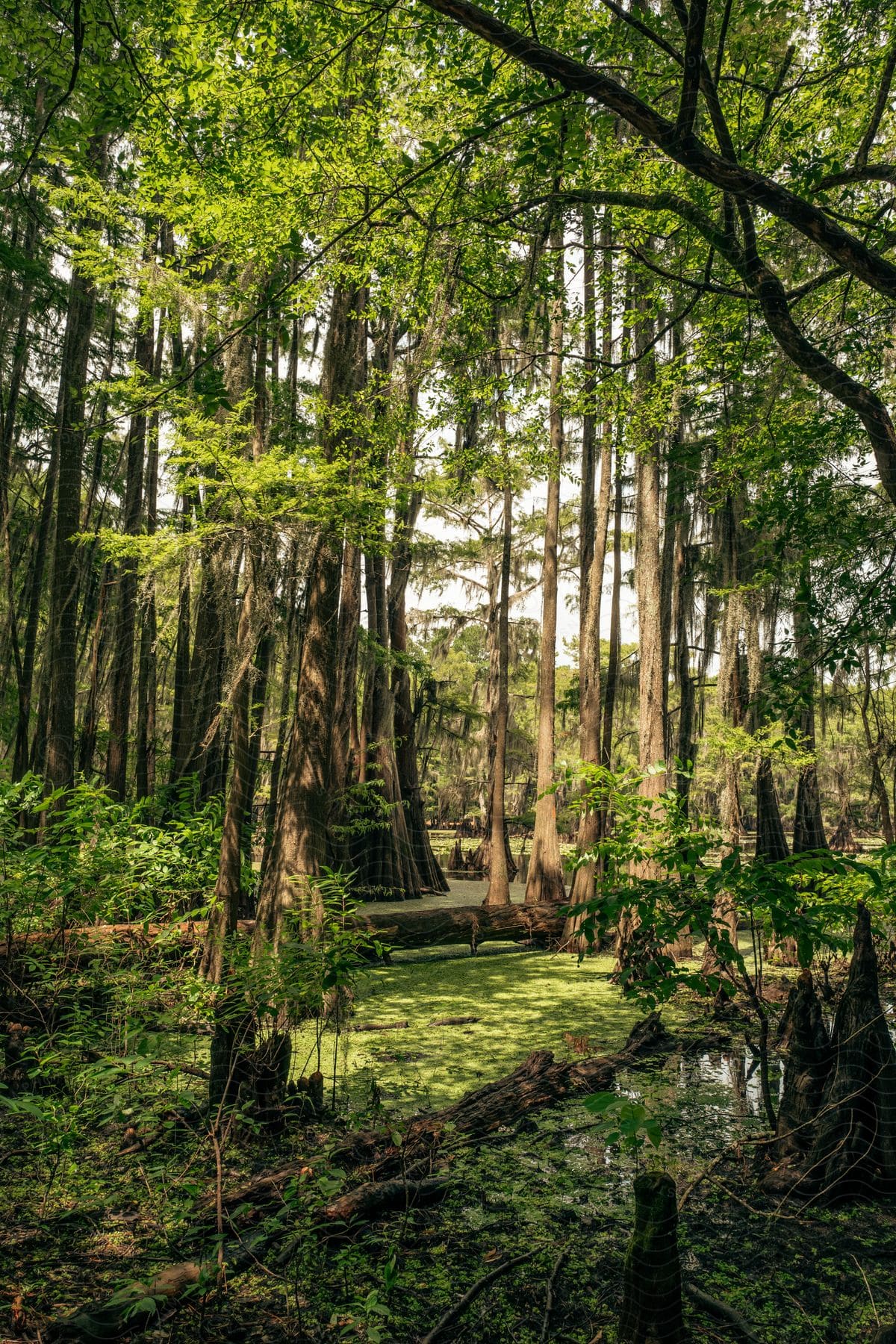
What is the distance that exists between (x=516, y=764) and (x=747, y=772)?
490 inches

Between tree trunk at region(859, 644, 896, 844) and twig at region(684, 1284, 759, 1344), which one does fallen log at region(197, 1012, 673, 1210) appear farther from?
tree trunk at region(859, 644, 896, 844)

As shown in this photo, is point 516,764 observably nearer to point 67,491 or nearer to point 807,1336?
point 67,491

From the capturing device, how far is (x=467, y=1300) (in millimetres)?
2180

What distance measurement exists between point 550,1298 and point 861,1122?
60.2 inches

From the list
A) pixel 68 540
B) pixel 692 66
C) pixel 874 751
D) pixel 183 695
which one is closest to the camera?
pixel 692 66

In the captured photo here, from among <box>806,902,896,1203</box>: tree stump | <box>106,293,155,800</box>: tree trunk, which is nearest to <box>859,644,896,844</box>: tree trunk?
<box>806,902,896,1203</box>: tree stump

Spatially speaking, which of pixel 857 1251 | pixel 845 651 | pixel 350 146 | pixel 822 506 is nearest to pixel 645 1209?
pixel 857 1251

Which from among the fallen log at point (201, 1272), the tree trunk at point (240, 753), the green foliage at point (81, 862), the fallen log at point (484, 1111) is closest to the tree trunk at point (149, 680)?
the tree trunk at point (240, 753)

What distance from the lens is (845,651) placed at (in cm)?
361

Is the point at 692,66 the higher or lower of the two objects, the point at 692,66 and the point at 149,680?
the higher

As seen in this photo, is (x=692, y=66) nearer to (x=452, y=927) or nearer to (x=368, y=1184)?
(x=368, y=1184)

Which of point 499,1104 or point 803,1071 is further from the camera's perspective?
point 499,1104

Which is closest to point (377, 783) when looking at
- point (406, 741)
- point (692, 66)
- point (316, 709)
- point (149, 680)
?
point (316, 709)

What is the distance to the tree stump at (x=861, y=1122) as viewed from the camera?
9.96ft
